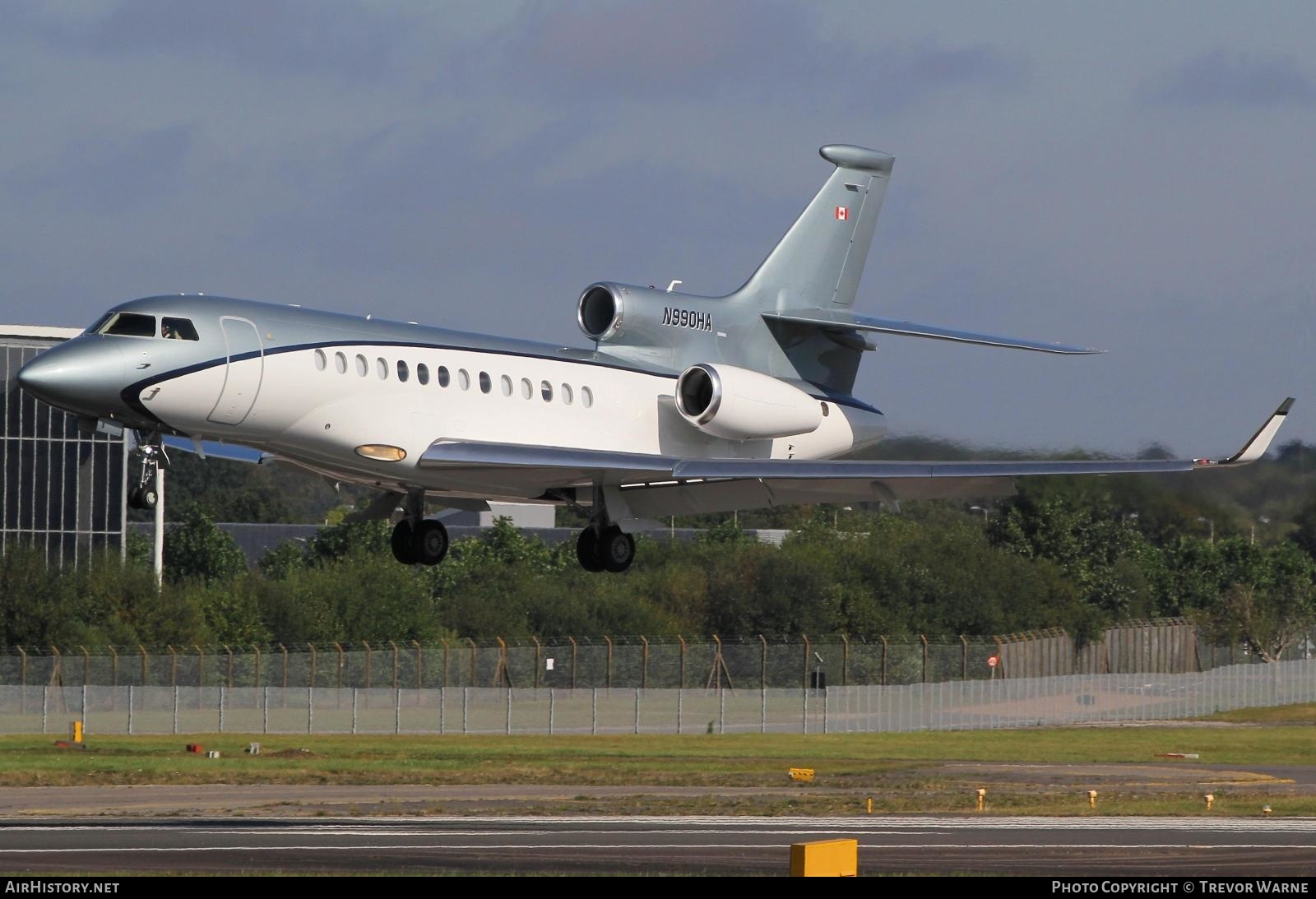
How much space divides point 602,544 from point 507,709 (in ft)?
73.3

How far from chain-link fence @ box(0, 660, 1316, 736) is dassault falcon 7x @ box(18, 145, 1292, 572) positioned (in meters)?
20.7

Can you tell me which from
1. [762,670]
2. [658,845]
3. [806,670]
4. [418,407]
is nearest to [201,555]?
[762,670]

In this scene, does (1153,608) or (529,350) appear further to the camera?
(1153,608)

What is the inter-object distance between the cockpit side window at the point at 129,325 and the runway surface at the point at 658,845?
655 cm

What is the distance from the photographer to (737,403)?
27484 mm

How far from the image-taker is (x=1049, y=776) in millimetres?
40344

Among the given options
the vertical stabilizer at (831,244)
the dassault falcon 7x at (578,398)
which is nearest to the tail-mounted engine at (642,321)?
the dassault falcon 7x at (578,398)

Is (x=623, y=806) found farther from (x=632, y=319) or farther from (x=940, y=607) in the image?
(x=940, y=607)

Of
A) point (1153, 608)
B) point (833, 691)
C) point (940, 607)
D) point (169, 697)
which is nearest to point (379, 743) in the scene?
point (169, 697)

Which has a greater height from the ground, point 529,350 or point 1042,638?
point 529,350

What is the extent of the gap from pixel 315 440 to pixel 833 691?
28681 mm

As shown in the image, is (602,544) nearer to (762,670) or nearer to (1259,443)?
(1259,443)

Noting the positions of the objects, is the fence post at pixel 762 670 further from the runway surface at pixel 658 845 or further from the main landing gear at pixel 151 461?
the main landing gear at pixel 151 461

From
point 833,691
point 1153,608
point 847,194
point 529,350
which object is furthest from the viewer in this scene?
point 1153,608
